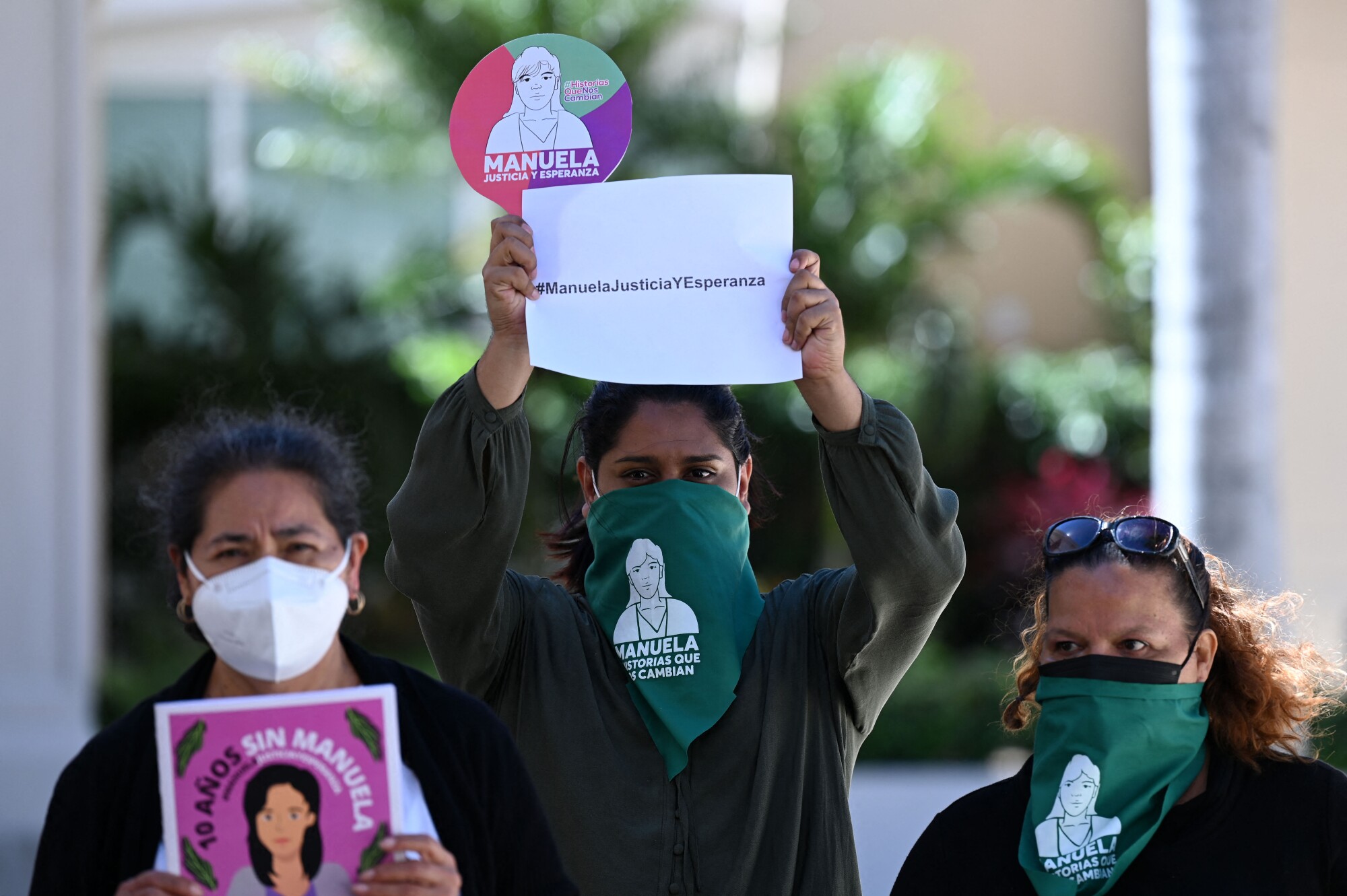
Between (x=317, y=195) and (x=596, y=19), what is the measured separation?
4306 mm

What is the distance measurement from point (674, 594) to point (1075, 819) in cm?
75

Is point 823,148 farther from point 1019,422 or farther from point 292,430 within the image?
point 292,430

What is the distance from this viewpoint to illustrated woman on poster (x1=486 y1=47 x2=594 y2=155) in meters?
2.68

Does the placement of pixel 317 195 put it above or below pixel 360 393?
above

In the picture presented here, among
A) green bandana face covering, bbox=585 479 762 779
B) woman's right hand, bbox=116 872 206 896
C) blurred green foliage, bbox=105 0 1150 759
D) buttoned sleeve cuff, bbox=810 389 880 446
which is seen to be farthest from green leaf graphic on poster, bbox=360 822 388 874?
blurred green foliage, bbox=105 0 1150 759

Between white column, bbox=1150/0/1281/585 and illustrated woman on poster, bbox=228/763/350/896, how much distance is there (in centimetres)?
401

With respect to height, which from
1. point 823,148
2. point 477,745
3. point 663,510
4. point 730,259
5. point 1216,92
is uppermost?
point 823,148

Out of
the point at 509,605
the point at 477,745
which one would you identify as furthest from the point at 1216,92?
the point at 477,745

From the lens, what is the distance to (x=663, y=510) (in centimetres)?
272

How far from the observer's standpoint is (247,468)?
2.40 m

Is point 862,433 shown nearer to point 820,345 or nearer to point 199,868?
point 820,345

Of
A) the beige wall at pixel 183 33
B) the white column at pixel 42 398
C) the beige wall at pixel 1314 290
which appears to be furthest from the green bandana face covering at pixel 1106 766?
the beige wall at pixel 183 33

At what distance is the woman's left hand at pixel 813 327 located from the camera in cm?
256

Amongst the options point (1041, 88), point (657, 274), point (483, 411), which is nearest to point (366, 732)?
point (483, 411)
